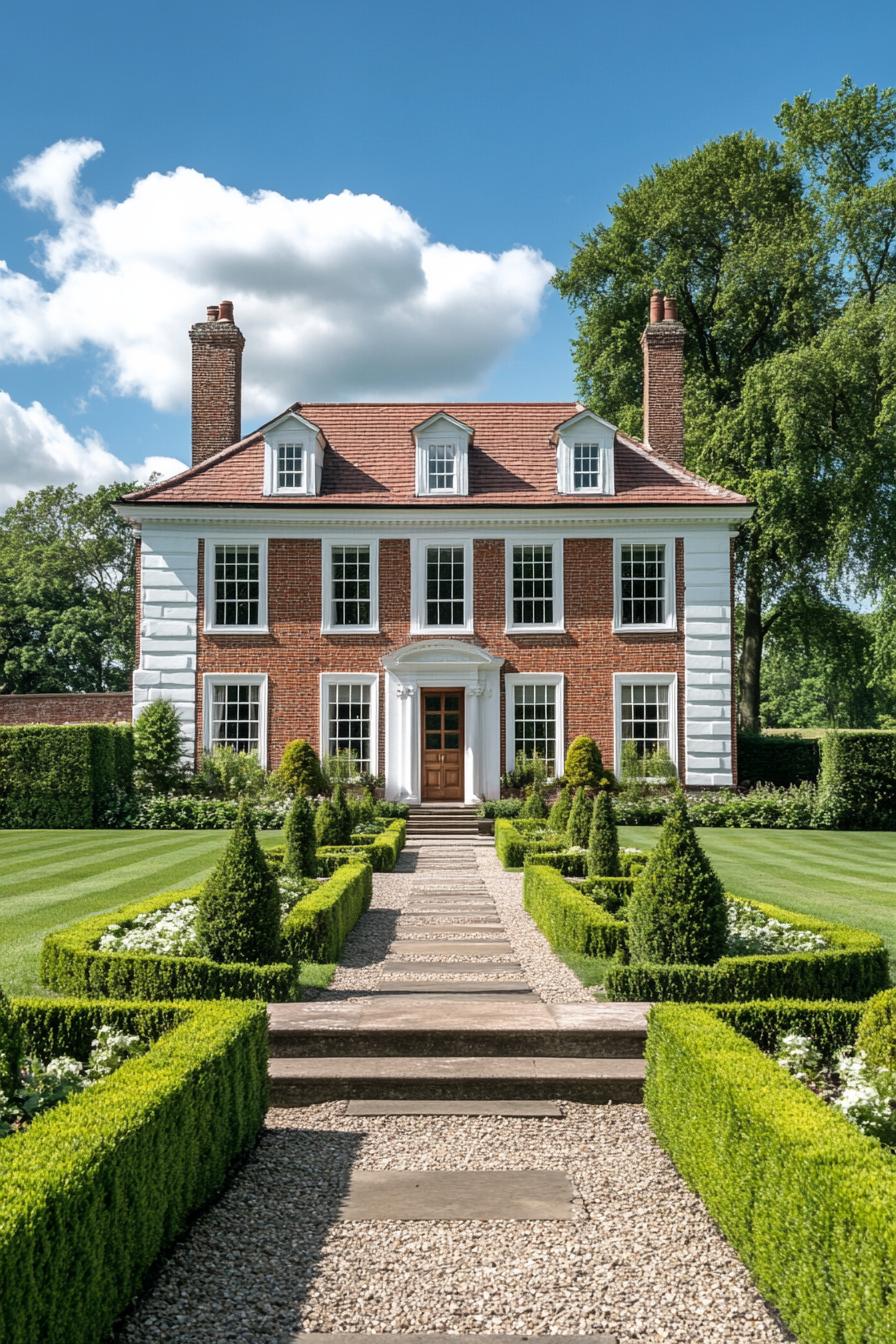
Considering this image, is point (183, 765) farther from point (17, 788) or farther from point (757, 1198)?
point (757, 1198)

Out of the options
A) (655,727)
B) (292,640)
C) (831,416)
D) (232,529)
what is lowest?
(655,727)

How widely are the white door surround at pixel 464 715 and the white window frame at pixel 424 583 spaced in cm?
53

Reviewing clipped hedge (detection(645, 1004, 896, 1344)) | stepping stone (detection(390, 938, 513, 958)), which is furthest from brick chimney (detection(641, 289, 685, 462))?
clipped hedge (detection(645, 1004, 896, 1344))

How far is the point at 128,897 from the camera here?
11719 mm

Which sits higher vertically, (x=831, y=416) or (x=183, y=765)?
(x=831, y=416)

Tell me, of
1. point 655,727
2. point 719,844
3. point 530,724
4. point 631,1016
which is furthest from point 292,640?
point 631,1016

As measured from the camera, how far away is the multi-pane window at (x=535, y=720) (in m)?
24.2

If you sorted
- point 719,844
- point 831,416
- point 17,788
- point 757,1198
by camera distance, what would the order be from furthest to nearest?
point 831,416, point 17,788, point 719,844, point 757,1198

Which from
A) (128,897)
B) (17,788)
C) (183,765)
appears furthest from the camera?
(183,765)

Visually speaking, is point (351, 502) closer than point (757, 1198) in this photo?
No

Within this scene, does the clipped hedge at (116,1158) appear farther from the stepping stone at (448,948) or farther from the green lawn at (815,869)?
the green lawn at (815,869)

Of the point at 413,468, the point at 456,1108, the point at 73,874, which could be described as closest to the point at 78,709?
the point at 413,468

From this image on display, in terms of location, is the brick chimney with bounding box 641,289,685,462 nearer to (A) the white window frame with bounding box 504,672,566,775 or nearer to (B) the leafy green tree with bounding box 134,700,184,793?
(A) the white window frame with bounding box 504,672,566,775

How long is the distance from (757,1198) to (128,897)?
29.5 ft
